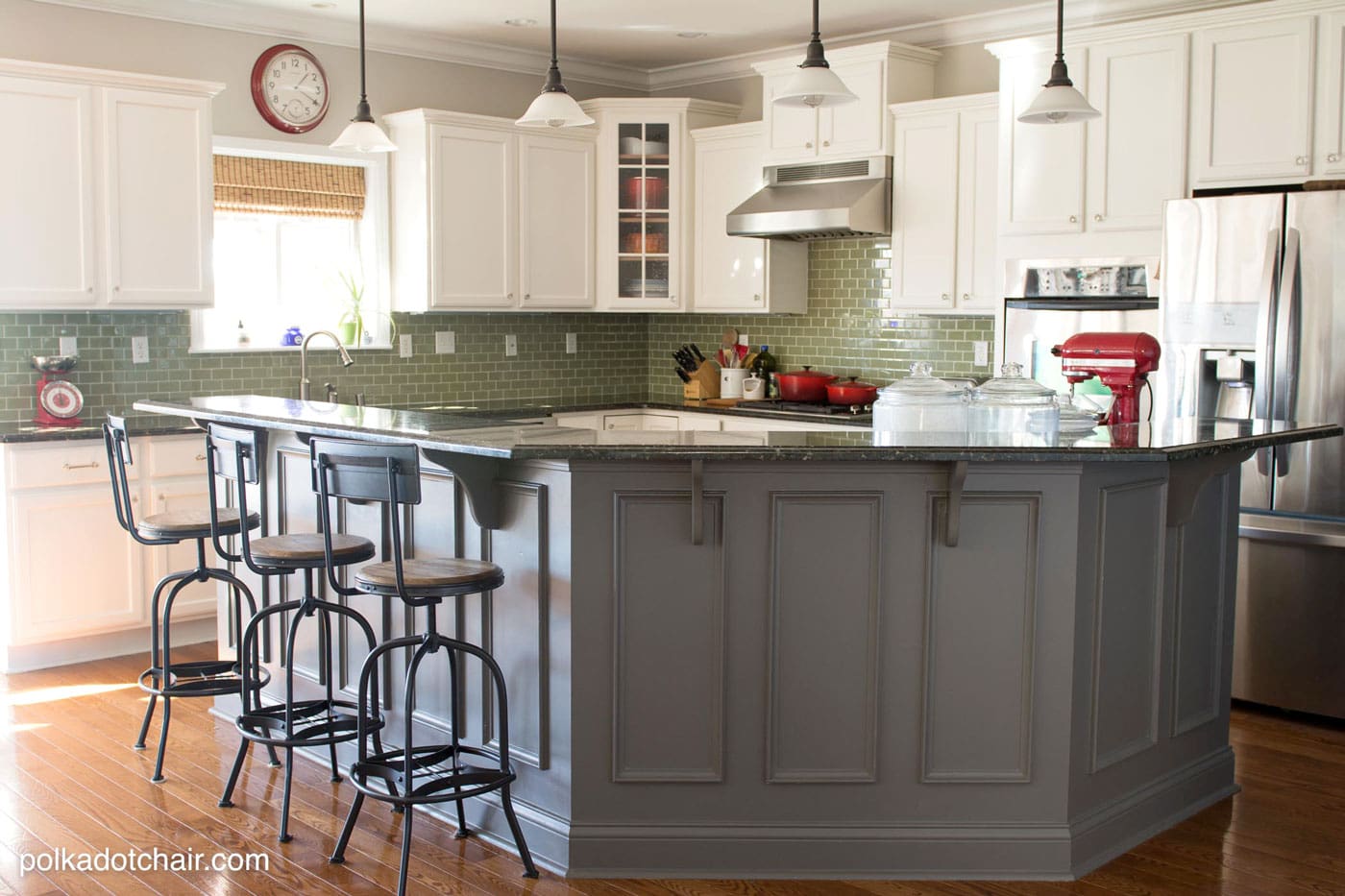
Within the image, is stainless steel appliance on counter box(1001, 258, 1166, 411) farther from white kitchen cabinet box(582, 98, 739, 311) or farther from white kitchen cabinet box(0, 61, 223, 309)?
white kitchen cabinet box(0, 61, 223, 309)

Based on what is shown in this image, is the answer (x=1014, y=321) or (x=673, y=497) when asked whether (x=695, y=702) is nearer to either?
(x=673, y=497)

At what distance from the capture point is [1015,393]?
362cm

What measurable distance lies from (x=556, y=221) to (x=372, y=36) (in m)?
1.24

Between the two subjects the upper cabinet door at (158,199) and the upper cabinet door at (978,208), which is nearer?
the upper cabinet door at (158,199)

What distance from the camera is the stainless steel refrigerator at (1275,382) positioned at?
14.9 feet

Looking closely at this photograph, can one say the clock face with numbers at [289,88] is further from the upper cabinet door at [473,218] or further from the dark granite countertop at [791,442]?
the dark granite countertop at [791,442]

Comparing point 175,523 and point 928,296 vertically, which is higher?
point 928,296

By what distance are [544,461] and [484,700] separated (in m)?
Answer: 0.72

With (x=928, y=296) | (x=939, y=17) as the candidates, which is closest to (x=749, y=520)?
(x=928, y=296)

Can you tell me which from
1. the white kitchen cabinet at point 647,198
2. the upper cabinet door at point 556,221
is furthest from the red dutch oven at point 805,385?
the upper cabinet door at point 556,221

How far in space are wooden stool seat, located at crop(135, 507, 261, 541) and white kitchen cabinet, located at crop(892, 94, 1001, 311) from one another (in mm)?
3243

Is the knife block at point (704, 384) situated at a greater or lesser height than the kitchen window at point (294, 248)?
lesser

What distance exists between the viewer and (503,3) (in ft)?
19.0

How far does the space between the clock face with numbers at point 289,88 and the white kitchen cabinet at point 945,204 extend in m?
2.68
